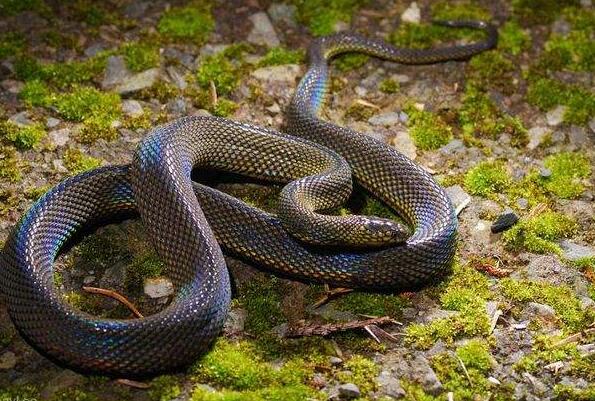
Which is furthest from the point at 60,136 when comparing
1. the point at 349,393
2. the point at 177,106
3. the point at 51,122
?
the point at 349,393

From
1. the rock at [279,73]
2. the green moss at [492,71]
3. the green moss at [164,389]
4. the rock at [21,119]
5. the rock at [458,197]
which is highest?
the green moss at [492,71]

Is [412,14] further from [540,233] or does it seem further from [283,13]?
[540,233]

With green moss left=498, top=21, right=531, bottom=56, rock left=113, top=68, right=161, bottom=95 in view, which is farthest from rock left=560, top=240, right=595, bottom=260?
rock left=113, top=68, right=161, bottom=95

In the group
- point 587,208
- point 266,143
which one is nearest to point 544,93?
point 587,208

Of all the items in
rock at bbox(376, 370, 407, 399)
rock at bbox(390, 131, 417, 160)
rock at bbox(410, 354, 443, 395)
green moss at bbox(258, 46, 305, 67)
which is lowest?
rock at bbox(376, 370, 407, 399)

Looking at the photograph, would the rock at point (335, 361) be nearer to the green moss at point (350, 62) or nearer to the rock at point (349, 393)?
the rock at point (349, 393)

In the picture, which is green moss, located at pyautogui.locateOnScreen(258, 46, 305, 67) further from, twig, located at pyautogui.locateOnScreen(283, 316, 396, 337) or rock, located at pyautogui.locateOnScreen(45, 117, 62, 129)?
twig, located at pyautogui.locateOnScreen(283, 316, 396, 337)

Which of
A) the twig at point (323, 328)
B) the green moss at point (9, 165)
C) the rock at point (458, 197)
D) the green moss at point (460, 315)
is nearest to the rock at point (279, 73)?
the rock at point (458, 197)
